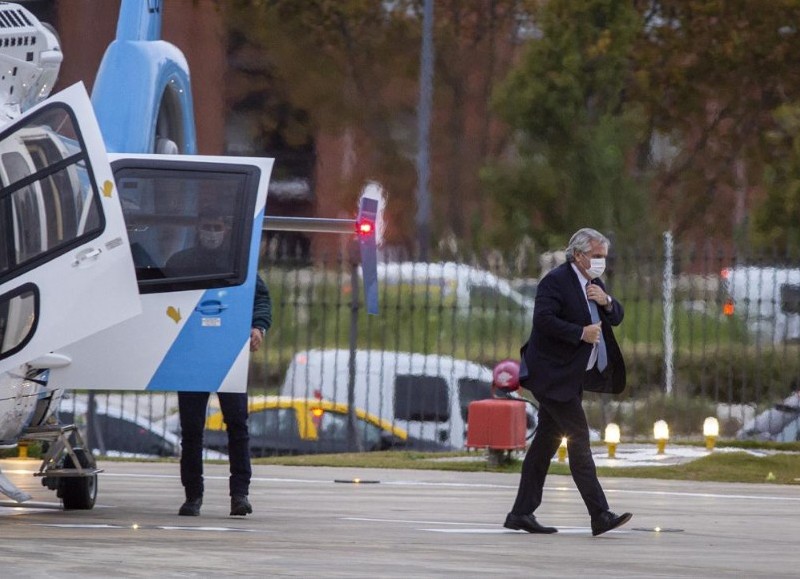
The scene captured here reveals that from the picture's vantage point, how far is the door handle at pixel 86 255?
10297mm

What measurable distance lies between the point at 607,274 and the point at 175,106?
5.75 metres

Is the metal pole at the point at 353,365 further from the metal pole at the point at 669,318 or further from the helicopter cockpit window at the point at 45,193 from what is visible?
the helicopter cockpit window at the point at 45,193

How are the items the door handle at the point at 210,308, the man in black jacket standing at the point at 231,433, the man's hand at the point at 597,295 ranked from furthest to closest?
the man in black jacket standing at the point at 231,433
the door handle at the point at 210,308
the man's hand at the point at 597,295

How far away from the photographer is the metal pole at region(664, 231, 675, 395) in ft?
62.5

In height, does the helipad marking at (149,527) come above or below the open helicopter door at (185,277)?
below

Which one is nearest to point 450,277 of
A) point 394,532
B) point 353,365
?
point 353,365

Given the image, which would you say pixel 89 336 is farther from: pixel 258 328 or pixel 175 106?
pixel 175 106

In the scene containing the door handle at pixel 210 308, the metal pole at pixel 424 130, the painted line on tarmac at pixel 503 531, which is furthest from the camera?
the metal pole at pixel 424 130

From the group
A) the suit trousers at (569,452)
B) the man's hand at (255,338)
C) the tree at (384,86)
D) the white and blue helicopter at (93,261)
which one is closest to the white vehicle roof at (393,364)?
the tree at (384,86)

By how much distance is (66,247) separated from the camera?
10344mm

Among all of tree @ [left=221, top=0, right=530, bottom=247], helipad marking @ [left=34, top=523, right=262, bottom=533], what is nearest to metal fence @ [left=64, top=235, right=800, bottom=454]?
tree @ [left=221, top=0, right=530, bottom=247]

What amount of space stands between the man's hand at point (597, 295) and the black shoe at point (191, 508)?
8.48ft

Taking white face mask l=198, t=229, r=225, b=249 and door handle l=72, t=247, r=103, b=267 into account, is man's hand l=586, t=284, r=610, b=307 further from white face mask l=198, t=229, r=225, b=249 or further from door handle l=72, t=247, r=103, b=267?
door handle l=72, t=247, r=103, b=267

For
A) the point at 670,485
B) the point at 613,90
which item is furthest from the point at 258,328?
the point at 613,90
